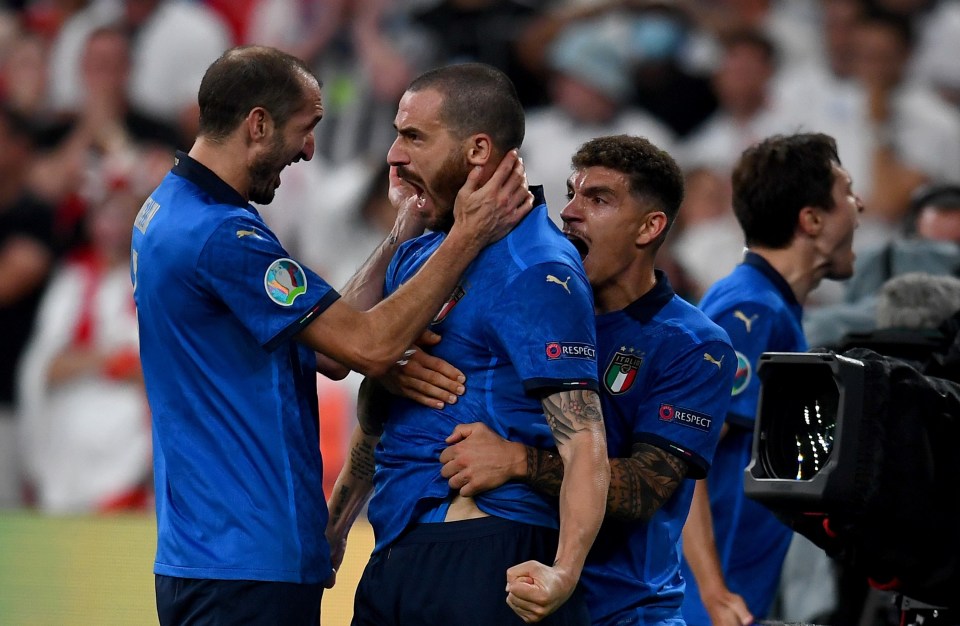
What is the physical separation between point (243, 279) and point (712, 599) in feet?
5.84

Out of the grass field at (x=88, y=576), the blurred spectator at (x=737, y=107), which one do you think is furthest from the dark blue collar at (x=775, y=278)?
the blurred spectator at (x=737, y=107)

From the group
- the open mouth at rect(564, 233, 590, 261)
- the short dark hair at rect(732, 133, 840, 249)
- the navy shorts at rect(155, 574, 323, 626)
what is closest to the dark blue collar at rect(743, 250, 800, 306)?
the short dark hair at rect(732, 133, 840, 249)

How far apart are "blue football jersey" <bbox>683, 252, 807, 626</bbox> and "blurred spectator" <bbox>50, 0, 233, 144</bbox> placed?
735 centimetres

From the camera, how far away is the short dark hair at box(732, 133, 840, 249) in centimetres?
427

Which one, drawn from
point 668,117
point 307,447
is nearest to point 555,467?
point 307,447

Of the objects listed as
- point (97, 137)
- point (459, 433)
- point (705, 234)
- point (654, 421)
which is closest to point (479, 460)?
point (459, 433)

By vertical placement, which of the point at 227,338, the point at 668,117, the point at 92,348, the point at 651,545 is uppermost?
the point at 668,117

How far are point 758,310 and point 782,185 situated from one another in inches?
19.0

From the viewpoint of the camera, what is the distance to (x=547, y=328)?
2.87m

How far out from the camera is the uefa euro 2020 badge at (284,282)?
3025 millimetres

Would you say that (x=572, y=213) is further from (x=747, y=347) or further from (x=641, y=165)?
(x=747, y=347)

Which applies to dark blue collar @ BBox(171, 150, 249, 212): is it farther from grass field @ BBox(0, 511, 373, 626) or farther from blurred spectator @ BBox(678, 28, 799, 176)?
blurred spectator @ BBox(678, 28, 799, 176)

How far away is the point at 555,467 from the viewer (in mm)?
2959

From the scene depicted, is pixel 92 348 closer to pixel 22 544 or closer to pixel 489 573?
pixel 22 544
